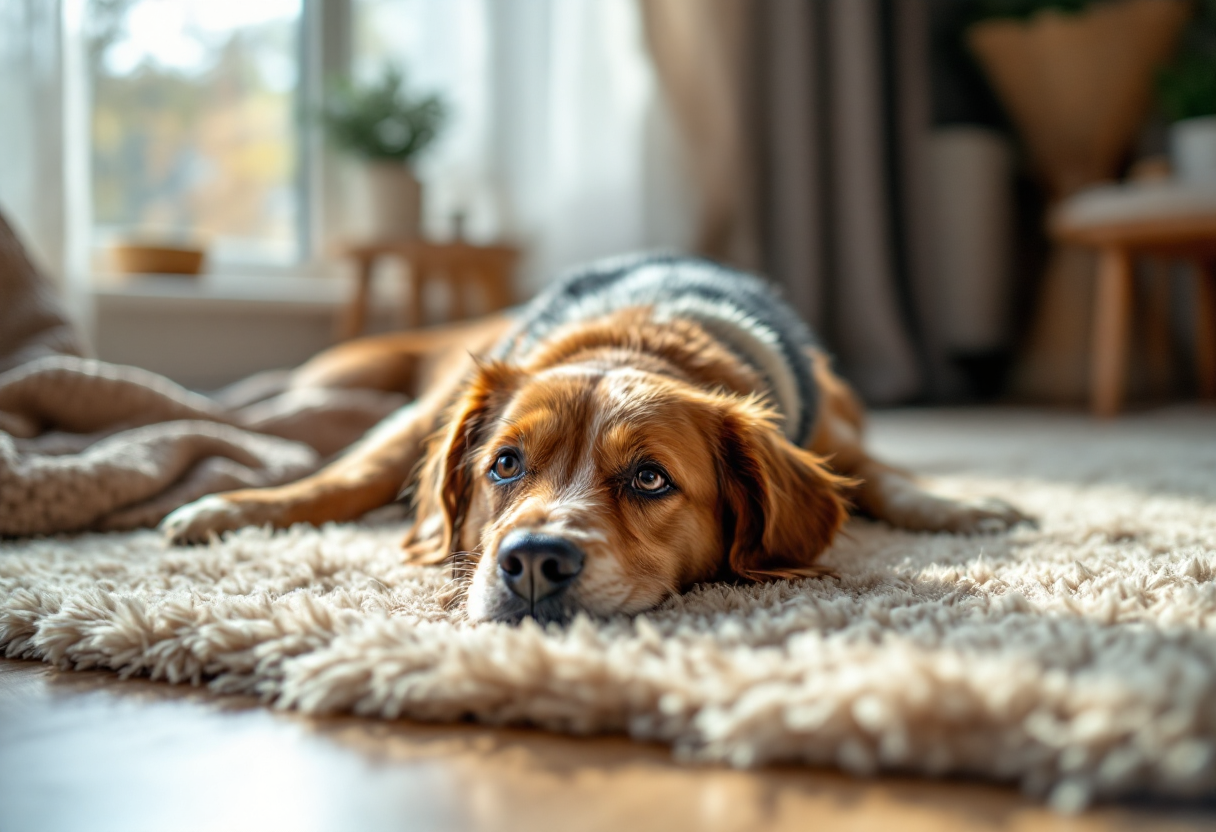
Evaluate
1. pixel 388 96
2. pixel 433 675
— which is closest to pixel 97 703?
pixel 433 675

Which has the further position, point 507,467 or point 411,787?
point 507,467

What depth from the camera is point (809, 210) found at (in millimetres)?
5117

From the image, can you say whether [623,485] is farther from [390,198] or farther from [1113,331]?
[1113,331]

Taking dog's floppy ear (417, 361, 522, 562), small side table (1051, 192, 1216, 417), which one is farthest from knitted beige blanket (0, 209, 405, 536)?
small side table (1051, 192, 1216, 417)

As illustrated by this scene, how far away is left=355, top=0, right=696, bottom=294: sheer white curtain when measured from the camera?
4.56 meters

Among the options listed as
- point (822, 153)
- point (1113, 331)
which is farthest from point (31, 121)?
point (1113, 331)

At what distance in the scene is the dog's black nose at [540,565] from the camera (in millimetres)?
1101

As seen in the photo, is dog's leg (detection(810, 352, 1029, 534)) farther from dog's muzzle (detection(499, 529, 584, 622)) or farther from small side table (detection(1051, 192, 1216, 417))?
small side table (detection(1051, 192, 1216, 417))

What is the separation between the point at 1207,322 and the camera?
471 centimetres

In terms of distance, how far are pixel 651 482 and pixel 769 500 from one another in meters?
0.20

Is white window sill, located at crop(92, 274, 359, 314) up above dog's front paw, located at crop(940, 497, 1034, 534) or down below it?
above

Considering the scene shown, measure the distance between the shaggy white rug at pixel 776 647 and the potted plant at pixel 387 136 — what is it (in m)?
2.69

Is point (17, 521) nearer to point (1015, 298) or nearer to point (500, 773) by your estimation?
point (500, 773)

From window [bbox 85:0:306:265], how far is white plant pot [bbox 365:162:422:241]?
2.66 feet
